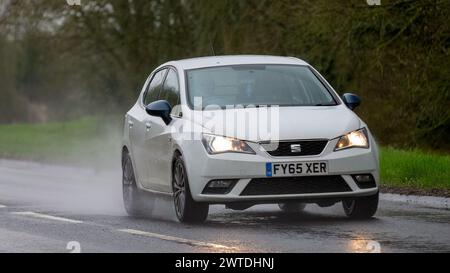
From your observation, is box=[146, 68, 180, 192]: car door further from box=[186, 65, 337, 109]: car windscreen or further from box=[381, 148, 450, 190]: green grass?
box=[381, 148, 450, 190]: green grass

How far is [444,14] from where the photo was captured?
22.9 meters

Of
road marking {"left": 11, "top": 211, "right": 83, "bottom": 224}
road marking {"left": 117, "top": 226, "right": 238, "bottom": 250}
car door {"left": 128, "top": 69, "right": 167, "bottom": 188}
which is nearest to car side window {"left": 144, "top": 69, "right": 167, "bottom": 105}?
car door {"left": 128, "top": 69, "right": 167, "bottom": 188}

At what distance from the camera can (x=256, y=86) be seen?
14.0m

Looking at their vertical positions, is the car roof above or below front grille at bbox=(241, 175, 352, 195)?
above

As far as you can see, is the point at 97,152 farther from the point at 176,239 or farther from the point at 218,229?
the point at 176,239

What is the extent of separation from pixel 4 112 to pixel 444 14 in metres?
39.4

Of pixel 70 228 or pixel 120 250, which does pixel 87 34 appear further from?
pixel 120 250

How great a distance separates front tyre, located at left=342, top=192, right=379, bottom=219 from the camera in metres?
13.3

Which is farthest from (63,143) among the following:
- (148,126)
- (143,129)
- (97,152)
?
(148,126)

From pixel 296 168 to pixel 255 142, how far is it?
1.49 feet

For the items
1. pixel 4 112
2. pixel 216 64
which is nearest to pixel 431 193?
pixel 216 64

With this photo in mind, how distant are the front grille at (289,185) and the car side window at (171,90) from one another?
1777 millimetres

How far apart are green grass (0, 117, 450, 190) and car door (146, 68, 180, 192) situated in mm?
4327

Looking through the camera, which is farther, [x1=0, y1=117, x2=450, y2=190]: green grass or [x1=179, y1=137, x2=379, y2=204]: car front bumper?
[x1=0, y1=117, x2=450, y2=190]: green grass
